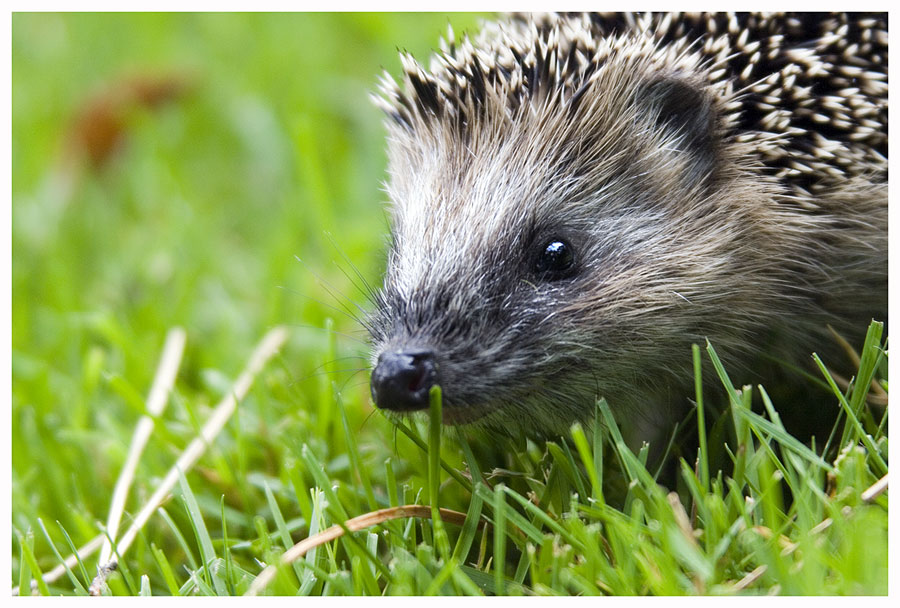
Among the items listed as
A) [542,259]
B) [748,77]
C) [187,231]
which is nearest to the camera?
[542,259]

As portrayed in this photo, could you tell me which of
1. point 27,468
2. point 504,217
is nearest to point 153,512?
point 27,468

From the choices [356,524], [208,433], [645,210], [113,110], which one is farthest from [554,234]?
[113,110]

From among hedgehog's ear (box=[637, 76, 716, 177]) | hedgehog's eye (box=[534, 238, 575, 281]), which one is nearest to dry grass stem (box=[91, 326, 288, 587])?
hedgehog's eye (box=[534, 238, 575, 281])

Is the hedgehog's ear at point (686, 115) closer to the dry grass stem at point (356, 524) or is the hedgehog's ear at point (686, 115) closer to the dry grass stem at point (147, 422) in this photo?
the dry grass stem at point (356, 524)

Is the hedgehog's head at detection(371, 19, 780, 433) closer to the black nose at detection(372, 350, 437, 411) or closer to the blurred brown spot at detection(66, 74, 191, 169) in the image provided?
the black nose at detection(372, 350, 437, 411)

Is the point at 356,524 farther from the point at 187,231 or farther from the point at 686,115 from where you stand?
the point at 187,231
